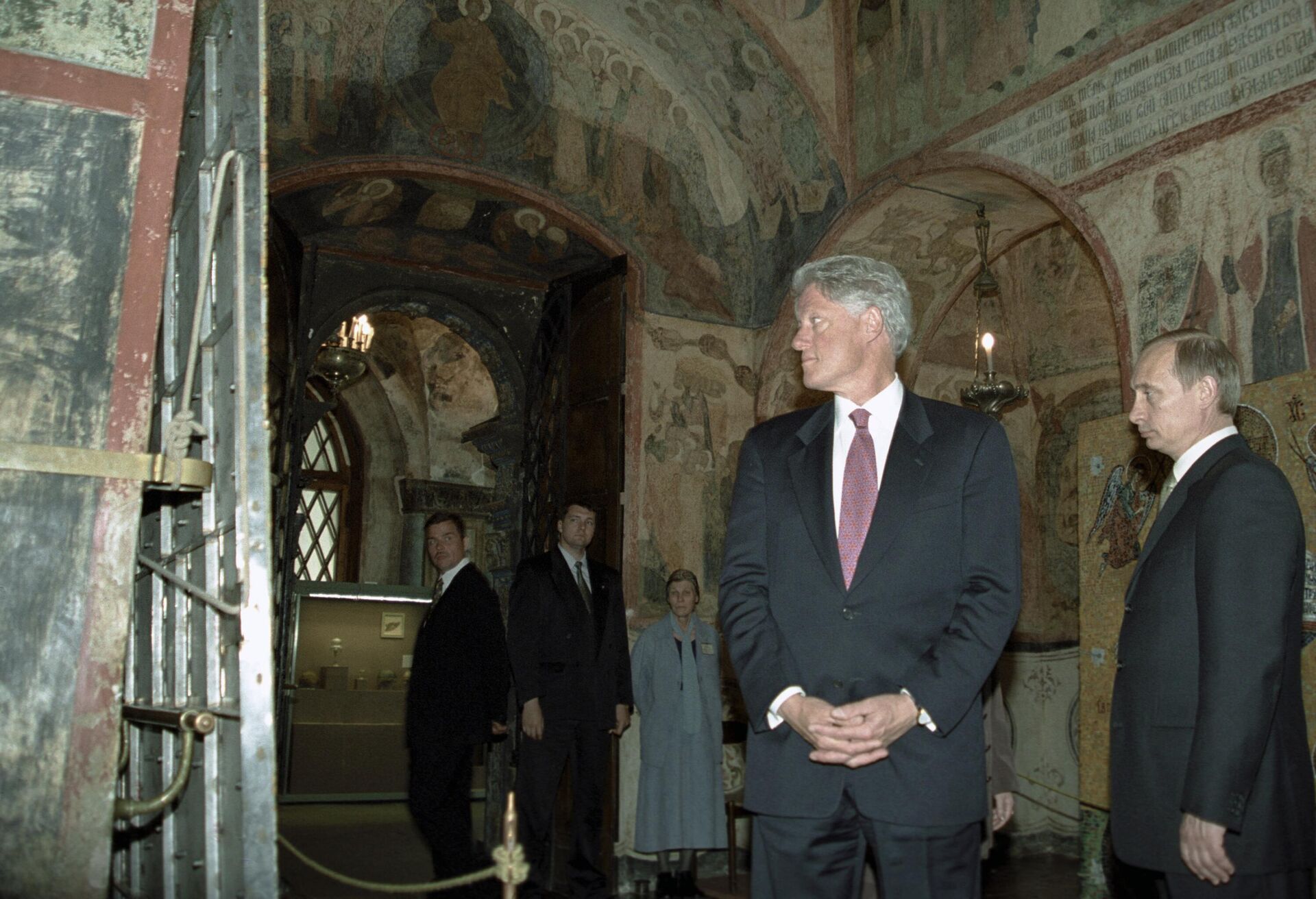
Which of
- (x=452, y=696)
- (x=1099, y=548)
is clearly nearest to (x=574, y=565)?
(x=452, y=696)

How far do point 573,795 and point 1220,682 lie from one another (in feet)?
14.8

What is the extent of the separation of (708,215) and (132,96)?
687 cm

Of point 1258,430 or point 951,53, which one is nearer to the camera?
point 1258,430

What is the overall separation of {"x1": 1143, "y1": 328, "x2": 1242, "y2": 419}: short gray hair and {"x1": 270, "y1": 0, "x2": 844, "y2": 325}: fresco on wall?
597 centimetres

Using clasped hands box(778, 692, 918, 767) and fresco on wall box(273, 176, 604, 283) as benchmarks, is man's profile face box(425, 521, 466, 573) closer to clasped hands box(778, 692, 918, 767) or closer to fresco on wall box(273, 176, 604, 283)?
fresco on wall box(273, 176, 604, 283)

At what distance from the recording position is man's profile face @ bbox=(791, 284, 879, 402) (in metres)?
2.63

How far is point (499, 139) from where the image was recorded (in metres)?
8.79

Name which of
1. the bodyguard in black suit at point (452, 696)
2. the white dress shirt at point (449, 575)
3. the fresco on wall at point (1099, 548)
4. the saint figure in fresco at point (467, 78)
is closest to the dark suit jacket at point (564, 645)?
the bodyguard in black suit at point (452, 696)

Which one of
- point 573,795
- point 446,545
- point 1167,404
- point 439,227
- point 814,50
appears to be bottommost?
point 573,795

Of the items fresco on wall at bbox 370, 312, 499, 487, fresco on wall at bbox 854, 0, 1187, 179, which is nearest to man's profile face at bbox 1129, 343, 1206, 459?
fresco on wall at bbox 854, 0, 1187, 179

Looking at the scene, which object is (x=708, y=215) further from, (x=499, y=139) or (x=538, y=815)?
(x=538, y=815)

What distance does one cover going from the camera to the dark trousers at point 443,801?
564 centimetres

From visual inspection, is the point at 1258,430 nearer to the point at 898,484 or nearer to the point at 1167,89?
the point at 1167,89

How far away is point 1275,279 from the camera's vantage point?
532cm
